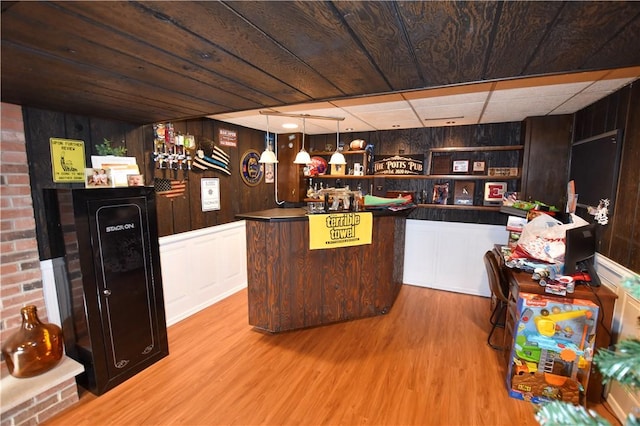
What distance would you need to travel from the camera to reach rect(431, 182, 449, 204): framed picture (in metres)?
4.16

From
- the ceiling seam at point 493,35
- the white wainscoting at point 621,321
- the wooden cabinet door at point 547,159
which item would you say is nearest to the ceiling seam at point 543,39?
the ceiling seam at point 493,35

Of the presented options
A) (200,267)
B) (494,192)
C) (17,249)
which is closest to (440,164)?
(494,192)

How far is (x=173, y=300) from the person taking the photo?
320cm

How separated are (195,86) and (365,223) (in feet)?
6.79

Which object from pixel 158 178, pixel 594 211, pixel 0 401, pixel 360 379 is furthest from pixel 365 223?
pixel 0 401

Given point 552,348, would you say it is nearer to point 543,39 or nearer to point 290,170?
point 543,39

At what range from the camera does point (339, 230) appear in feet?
9.98

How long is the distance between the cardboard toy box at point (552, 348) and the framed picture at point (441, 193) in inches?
86.1

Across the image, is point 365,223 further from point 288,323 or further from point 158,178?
point 158,178

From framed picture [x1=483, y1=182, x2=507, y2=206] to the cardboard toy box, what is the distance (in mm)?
2067

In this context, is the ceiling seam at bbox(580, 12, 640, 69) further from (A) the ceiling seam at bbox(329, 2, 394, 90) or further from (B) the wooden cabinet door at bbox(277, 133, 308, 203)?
(B) the wooden cabinet door at bbox(277, 133, 308, 203)

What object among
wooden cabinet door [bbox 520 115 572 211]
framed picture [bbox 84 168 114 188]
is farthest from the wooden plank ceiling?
wooden cabinet door [bbox 520 115 572 211]

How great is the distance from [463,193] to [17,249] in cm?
462

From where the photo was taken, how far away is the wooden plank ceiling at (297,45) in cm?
94
